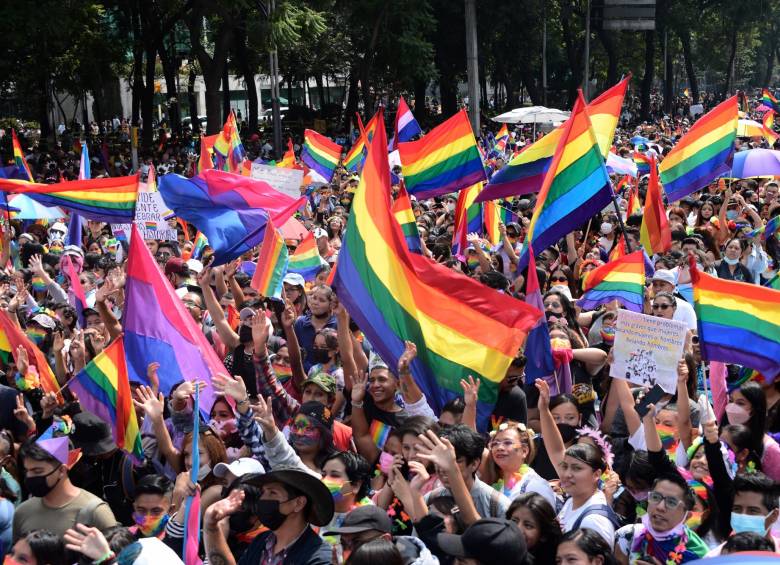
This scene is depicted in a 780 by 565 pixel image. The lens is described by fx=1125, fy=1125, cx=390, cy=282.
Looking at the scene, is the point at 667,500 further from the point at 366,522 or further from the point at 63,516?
the point at 63,516

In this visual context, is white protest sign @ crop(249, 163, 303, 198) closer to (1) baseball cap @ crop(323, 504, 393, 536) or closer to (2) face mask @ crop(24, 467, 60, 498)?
(2) face mask @ crop(24, 467, 60, 498)

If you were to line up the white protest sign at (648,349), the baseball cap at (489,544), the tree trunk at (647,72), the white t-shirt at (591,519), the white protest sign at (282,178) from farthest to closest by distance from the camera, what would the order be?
1. the tree trunk at (647,72)
2. the white protest sign at (282,178)
3. the white protest sign at (648,349)
4. the white t-shirt at (591,519)
5. the baseball cap at (489,544)

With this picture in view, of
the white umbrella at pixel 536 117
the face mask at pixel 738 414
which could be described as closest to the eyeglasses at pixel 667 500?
the face mask at pixel 738 414

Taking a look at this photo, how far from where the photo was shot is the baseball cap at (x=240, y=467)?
5.32 m

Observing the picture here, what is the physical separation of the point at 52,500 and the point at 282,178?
711cm

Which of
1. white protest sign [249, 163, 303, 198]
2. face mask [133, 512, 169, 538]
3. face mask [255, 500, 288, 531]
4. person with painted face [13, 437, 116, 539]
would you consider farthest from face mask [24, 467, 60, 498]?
white protest sign [249, 163, 303, 198]

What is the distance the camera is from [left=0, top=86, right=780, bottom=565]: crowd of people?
4551 millimetres

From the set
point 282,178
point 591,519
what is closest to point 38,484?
point 591,519

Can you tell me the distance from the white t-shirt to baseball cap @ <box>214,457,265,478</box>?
4.75 feet

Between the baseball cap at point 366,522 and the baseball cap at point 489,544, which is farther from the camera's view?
the baseball cap at point 366,522

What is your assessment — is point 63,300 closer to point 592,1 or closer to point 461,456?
point 461,456

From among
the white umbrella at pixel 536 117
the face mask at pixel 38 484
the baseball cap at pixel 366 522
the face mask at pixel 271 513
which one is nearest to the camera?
the baseball cap at pixel 366 522

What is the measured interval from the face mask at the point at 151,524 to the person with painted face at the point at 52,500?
0.14 m

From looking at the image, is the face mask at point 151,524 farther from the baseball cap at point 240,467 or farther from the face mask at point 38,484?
the face mask at point 38,484
